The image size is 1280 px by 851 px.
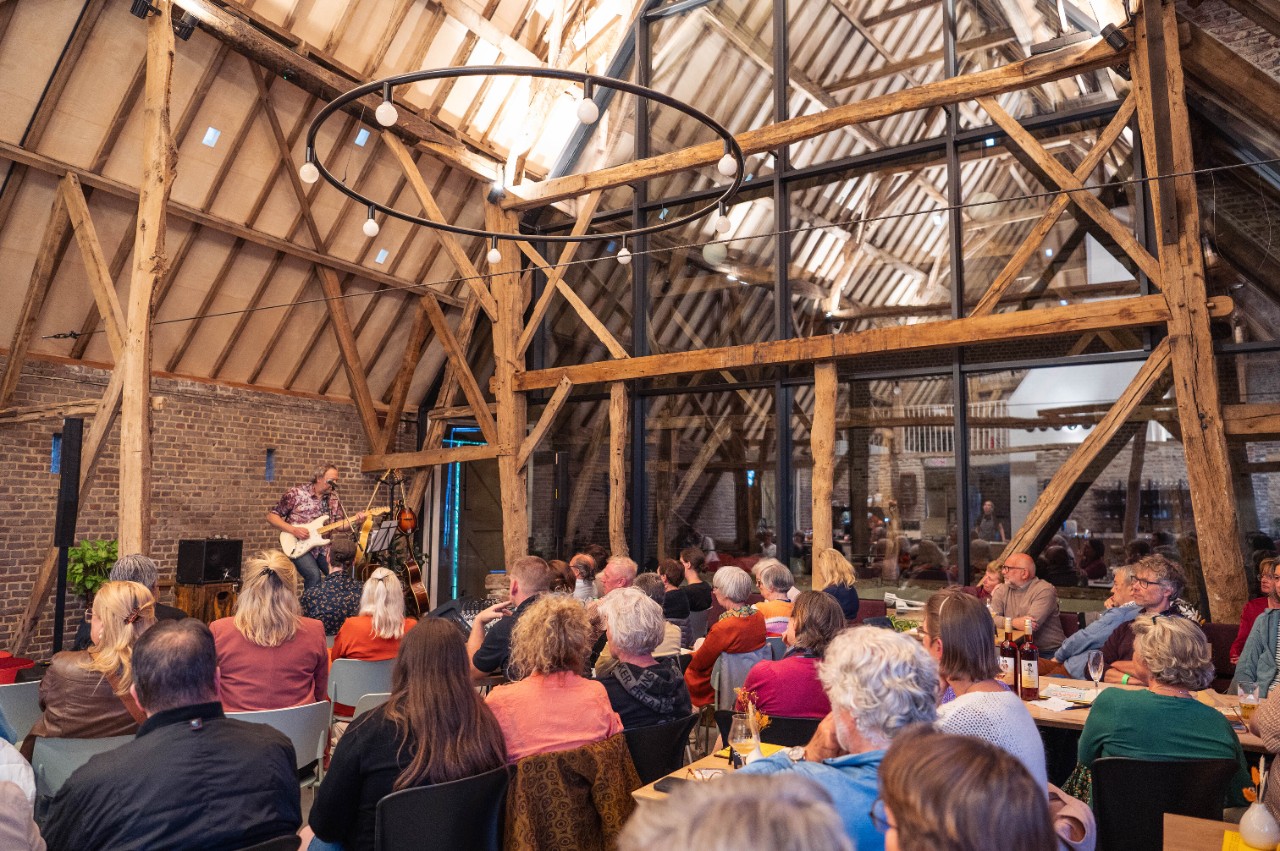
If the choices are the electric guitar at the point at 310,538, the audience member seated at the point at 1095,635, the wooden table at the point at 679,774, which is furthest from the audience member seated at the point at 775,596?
the electric guitar at the point at 310,538

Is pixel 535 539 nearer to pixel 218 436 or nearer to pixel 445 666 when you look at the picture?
pixel 218 436

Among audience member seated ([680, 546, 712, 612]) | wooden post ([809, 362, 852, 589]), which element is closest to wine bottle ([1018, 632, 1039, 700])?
audience member seated ([680, 546, 712, 612])

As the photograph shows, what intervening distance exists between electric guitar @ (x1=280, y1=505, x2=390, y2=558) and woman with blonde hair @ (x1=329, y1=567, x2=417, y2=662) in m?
5.74

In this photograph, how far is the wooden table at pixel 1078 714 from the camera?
367cm

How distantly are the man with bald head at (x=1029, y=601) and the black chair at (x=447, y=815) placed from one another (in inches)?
167

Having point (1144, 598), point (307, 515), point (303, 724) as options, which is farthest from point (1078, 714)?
point (307, 515)

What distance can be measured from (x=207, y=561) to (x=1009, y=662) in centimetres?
782

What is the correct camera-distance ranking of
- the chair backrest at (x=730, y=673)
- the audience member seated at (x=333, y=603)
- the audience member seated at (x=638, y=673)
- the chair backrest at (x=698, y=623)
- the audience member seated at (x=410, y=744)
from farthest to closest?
the chair backrest at (x=698, y=623) < the audience member seated at (x=333, y=603) < the chair backrest at (x=730, y=673) < the audience member seated at (x=638, y=673) < the audience member seated at (x=410, y=744)

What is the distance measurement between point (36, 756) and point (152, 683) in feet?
3.89

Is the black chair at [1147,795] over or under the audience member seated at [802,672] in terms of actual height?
under

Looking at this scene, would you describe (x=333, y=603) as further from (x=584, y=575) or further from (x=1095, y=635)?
(x=1095, y=635)

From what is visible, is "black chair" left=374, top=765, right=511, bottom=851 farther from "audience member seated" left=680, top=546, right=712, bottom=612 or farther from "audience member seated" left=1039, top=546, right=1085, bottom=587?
"audience member seated" left=1039, top=546, right=1085, bottom=587

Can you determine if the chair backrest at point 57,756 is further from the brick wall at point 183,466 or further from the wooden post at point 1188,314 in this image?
the wooden post at point 1188,314

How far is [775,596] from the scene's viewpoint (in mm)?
6039
